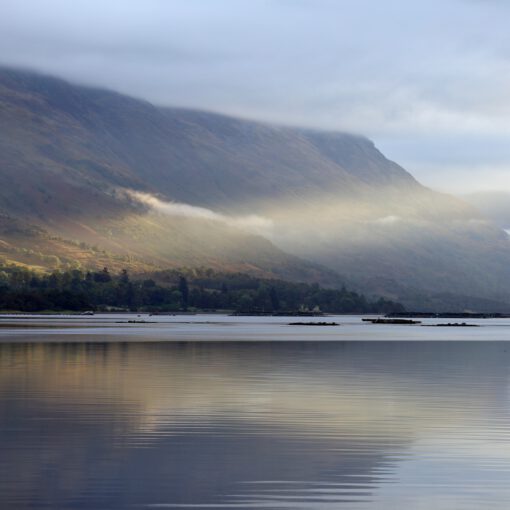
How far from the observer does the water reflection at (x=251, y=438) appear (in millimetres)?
39250

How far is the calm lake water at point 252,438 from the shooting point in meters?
39.1

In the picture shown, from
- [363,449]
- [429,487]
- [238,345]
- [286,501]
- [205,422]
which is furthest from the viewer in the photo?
[238,345]

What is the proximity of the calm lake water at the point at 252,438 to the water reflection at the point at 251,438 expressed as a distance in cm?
8

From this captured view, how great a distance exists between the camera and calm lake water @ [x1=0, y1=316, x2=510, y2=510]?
128 feet

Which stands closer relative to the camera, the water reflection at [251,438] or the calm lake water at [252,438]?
the calm lake water at [252,438]

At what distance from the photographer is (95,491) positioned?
39.2 metres

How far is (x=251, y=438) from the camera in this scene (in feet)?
173

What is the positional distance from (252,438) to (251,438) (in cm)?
5

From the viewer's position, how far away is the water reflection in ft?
129

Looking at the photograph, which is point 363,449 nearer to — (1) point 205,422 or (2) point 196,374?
(1) point 205,422

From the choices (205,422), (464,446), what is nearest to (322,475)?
(464,446)

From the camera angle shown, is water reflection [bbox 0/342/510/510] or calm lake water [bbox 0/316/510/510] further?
water reflection [bbox 0/342/510/510]

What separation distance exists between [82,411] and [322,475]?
23.8 meters

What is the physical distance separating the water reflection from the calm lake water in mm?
81
